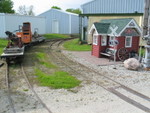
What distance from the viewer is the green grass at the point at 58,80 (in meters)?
8.51

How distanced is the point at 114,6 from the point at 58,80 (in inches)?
609

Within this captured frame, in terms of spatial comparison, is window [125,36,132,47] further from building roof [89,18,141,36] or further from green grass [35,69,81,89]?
green grass [35,69,81,89]

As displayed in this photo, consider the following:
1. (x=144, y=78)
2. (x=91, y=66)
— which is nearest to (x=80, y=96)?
(x=144, y=78)

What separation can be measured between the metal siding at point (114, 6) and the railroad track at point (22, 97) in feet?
48.9

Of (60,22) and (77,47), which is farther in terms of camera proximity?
(60,22)

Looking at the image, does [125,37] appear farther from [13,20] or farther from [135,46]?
[13,20]

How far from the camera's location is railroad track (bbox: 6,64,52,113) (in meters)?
6.29

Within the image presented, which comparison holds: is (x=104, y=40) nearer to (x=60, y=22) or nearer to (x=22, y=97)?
(x=22, y=97)

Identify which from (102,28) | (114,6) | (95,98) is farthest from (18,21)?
(95,98)

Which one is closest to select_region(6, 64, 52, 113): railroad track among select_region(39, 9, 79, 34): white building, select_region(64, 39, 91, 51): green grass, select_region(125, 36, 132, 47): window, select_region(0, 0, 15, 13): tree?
select_region(125, 36, 132, 47): window

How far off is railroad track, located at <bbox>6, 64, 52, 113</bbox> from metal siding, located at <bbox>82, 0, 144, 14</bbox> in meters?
14.9

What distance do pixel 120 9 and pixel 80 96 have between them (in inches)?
643

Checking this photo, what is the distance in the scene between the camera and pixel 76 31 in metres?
38.4

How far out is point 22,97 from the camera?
284 inches
